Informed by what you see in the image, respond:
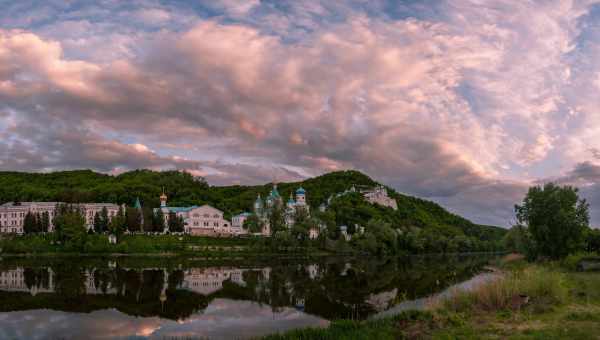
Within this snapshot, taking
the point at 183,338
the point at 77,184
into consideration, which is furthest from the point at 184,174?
the point at 183,338

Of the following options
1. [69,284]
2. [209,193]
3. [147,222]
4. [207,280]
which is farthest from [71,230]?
[209,193]

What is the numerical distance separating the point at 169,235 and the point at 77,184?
7845cm

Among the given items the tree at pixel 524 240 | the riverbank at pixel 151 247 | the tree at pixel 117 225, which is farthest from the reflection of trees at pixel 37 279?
the tree at pixel 524 240

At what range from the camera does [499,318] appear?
15.4 metres

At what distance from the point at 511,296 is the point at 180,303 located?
15110mm

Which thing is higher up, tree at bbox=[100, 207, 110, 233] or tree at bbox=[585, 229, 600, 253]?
tree at bbox=[100, 207, 110, 233]

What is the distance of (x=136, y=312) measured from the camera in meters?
20.8

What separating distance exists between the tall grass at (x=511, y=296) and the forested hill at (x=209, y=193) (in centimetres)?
8539

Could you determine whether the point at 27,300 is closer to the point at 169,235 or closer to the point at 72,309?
the point at 72,309

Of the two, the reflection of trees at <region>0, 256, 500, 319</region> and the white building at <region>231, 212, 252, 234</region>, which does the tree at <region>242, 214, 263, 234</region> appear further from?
the reflection of trees at <region>0, 256, 500, 319</region>

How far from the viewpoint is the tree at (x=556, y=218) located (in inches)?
1567

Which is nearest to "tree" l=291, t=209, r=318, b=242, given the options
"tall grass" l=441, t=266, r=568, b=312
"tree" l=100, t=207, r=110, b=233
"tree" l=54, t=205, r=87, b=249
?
"tree" l=100, t=207, r=110, b=233

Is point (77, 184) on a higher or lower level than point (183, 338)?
higher

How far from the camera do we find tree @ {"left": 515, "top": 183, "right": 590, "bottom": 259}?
3981 centimetres
